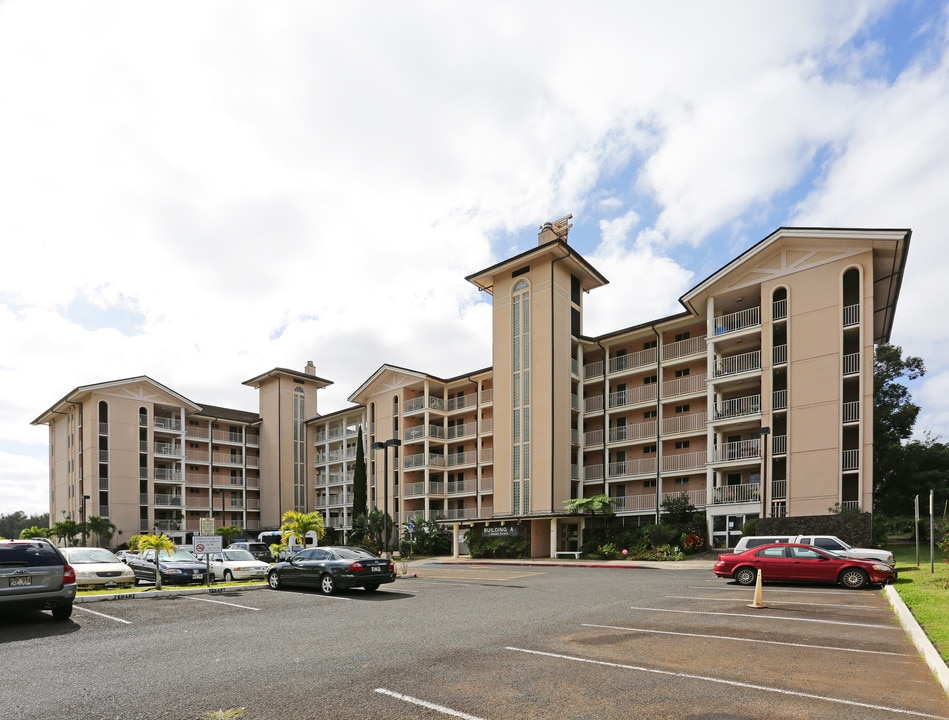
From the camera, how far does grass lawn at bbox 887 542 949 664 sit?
32.6 feet

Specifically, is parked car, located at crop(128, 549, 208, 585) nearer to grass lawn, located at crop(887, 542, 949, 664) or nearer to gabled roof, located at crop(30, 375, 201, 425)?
grass lawn, located at crop(887, 542, 949, 664)

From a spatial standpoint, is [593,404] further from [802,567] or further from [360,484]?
[802,567]

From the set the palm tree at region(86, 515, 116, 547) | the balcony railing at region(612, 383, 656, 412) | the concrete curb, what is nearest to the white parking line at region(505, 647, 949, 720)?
the concrete curb

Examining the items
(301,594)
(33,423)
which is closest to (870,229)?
(301,594)

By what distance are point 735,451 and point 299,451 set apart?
149 feet

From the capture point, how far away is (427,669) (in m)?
8.52

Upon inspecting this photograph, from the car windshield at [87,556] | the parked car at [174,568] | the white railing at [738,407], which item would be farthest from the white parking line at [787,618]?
the white railing at [738,407]

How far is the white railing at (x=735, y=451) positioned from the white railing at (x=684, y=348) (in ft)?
20.0

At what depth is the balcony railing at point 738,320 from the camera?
36.4 meters

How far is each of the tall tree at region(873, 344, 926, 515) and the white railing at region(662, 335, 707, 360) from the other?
567 inches

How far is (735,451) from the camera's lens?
118 ft

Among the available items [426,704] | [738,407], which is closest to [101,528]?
[738,407]

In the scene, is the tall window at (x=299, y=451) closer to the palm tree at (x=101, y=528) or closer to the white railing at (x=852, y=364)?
the palm tree at (x=101, y=528)

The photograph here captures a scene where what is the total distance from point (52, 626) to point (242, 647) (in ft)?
16.4
